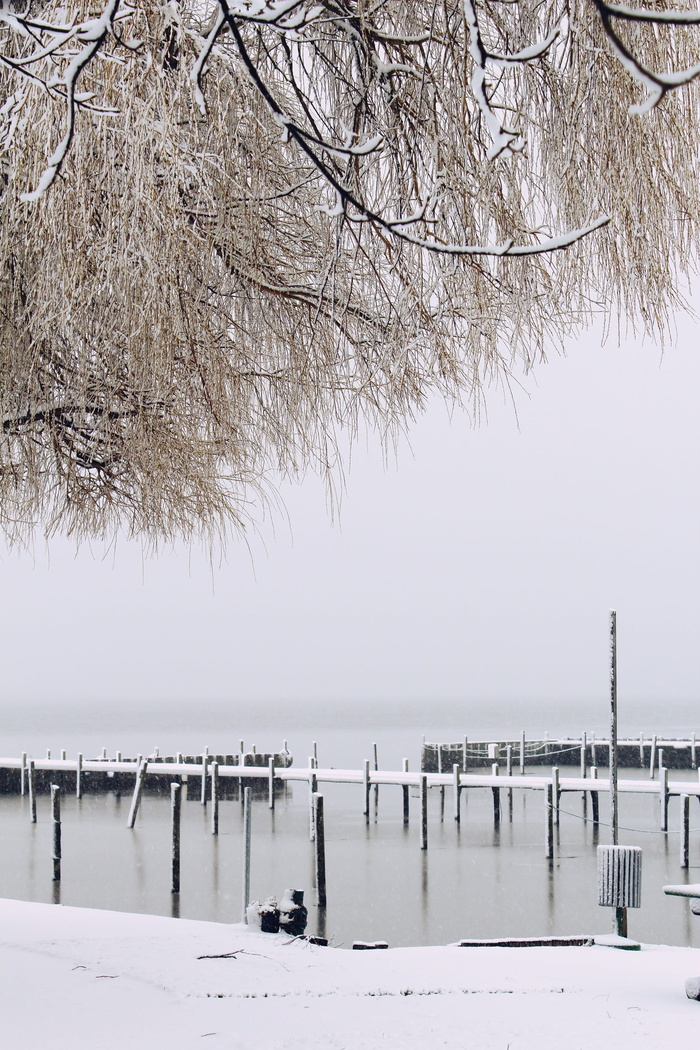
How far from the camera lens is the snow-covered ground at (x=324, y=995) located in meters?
5.16

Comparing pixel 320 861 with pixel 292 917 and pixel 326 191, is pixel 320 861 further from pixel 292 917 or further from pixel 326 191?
pixel 326 191

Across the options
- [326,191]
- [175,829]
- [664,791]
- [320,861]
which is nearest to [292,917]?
[326,191]

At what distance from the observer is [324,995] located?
21.0ft

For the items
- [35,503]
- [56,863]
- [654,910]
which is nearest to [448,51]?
[35,503]

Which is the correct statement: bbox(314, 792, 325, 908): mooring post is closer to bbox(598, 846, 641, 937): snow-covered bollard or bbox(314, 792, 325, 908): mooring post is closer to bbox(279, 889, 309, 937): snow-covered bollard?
bbox(279, 889, 309, 937): snow-covered bollard

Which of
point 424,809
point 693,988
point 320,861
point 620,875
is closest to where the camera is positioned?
point 693,988

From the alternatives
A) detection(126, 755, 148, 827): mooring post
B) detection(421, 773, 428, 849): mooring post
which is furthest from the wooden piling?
detection(421, 773, 428, 849): mooring post

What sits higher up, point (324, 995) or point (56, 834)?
point (324, 995)

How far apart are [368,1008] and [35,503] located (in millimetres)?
3794

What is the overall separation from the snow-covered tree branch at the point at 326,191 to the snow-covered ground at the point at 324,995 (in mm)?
3044

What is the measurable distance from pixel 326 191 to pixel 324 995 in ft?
14.9

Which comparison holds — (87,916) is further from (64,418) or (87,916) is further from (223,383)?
(223,383)

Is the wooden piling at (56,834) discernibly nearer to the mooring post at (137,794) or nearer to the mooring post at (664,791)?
the mooring post at (137,794)

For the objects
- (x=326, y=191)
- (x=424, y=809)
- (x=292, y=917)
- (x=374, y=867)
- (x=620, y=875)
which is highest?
(x=326, y=191)
